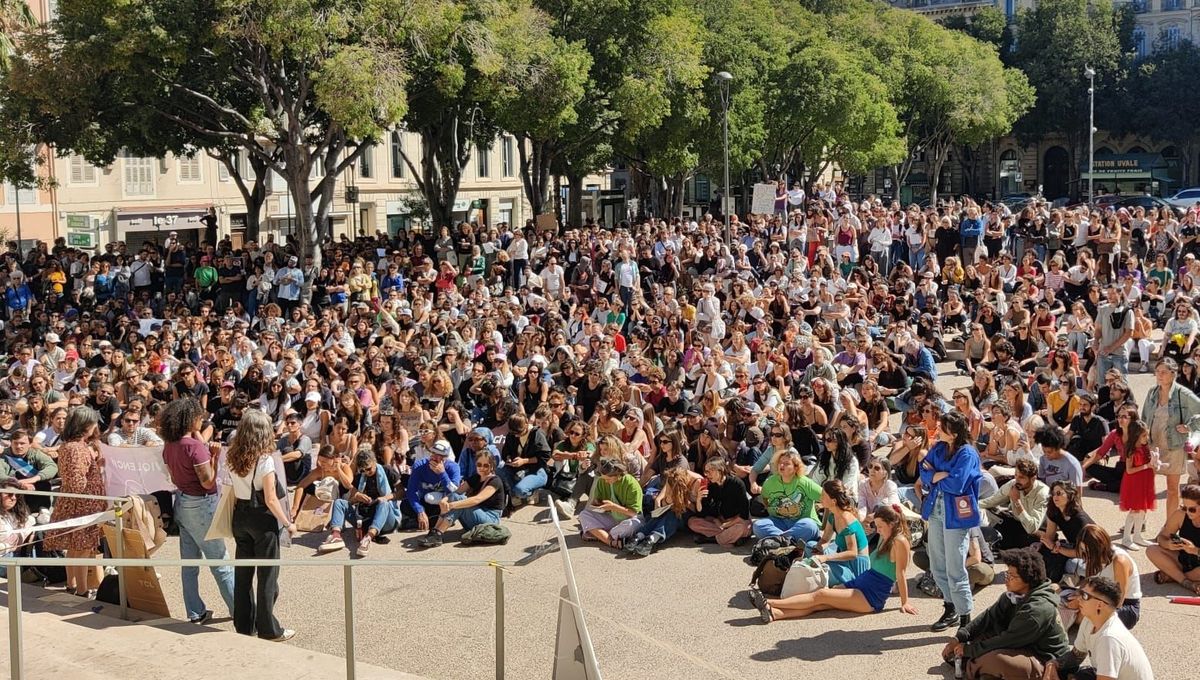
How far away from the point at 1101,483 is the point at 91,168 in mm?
37553

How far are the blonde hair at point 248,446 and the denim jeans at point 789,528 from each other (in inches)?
169

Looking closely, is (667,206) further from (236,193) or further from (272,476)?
(272,476)

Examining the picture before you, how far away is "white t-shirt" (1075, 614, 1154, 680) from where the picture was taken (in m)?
6.71

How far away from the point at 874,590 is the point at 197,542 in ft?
15.6

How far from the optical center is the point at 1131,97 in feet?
228

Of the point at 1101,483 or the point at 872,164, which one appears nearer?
the point at 1101,483

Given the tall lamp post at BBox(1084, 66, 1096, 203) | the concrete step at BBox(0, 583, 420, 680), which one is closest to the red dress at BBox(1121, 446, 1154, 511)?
the concrete step at BBox(0, 583, 420, 680)

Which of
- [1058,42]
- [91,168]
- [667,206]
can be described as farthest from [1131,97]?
[91,168]

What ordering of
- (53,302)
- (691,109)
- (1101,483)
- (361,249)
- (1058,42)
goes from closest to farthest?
(1101,483), (53,302), (361,249), (691,109), (1058,42)

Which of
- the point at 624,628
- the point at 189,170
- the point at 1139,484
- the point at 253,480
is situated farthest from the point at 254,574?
the point at 189,170

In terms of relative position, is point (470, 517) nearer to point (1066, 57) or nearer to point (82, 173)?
point (82, 173)

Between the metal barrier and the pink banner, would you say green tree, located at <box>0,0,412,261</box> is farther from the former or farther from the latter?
the metal barrier

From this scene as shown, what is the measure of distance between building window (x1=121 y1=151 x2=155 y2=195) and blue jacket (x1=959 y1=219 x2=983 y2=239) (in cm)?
3005

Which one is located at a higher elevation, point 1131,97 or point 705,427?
point 1131,97
